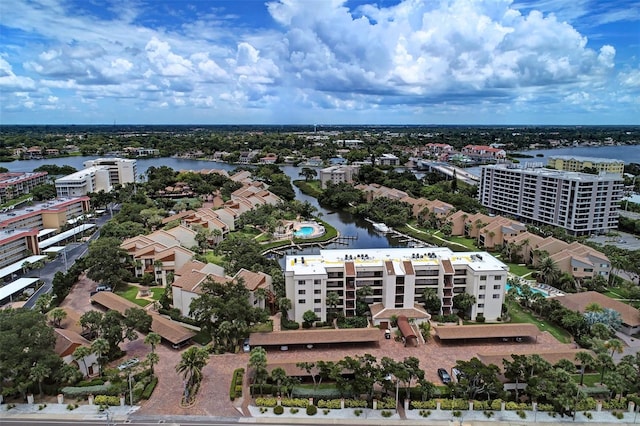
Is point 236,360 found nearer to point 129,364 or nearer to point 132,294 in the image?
point 129,364

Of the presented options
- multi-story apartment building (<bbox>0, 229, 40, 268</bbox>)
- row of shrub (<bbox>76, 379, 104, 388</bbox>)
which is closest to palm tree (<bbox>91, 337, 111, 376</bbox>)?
row of shrub (<bbox>76, 379, 104, 388</bbox>)

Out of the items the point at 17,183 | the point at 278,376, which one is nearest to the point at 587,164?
the point at 278,376

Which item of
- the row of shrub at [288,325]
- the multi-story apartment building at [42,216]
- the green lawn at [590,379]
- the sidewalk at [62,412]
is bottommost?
the green lawn at [590,379]

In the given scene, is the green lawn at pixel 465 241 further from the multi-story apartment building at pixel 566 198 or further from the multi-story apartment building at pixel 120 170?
the multi-story apartment building at pixel 120 170

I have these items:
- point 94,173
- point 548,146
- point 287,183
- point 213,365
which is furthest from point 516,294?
point 548,146

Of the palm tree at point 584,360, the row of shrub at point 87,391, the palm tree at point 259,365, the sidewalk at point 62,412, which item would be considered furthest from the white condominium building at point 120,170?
the palm tree at point 584,360

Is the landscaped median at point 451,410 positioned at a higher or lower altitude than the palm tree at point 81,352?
lower

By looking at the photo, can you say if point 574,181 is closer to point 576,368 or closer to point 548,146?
point 576,368
